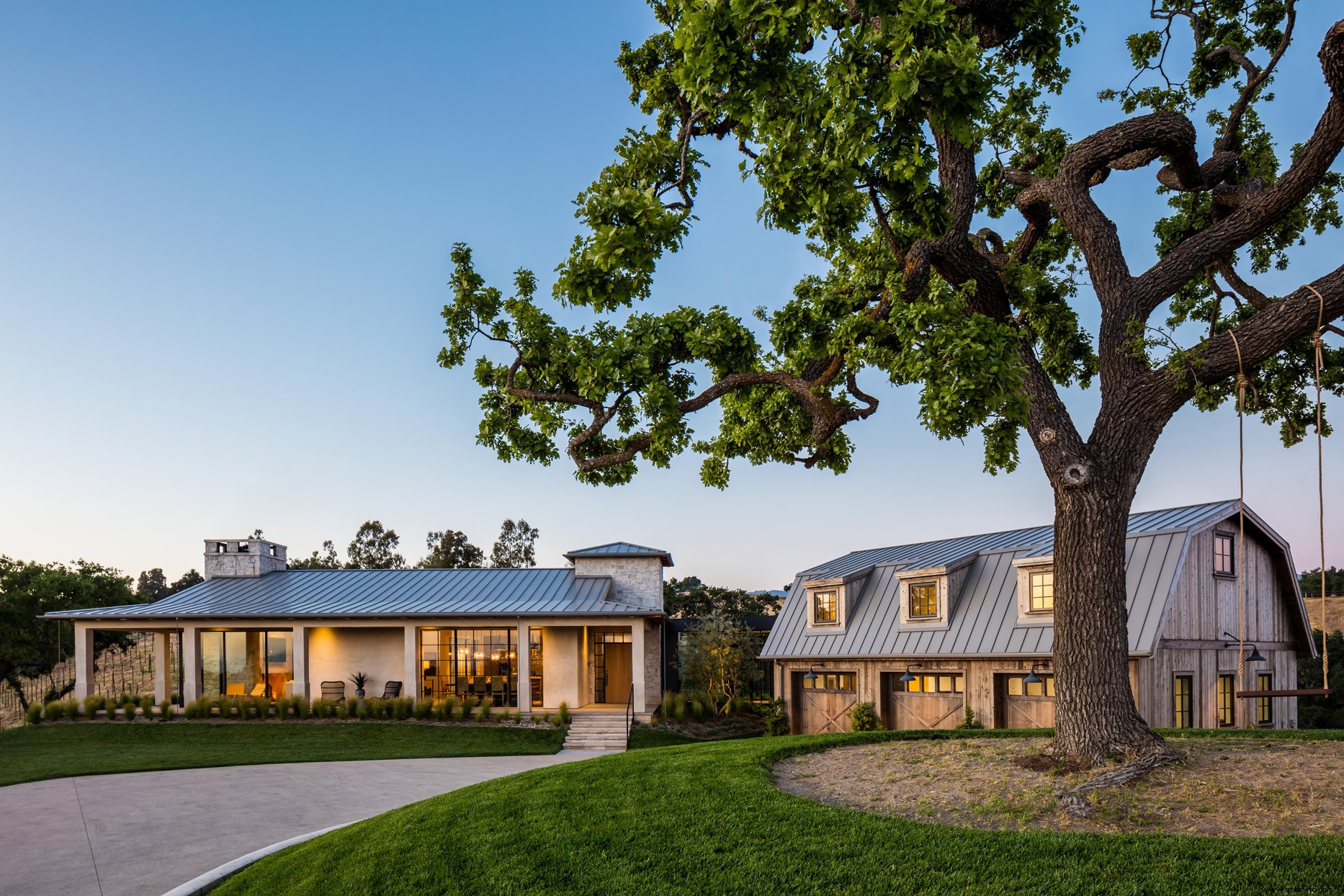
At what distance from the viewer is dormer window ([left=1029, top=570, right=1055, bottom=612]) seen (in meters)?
16.0

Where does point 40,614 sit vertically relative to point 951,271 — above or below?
below

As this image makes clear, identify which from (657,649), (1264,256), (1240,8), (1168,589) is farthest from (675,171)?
(657,649)

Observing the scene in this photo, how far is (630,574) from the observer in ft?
81.5

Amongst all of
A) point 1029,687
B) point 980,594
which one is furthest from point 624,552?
point 1029,687

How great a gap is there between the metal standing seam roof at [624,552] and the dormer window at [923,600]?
8289 millimetres

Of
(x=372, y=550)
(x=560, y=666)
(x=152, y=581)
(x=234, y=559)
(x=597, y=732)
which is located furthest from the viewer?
(x=152, y=581)

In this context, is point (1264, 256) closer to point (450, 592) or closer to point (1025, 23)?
point (1025, 23)

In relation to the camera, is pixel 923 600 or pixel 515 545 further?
pixel 515 545

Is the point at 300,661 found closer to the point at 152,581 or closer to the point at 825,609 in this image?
the point at 825,609

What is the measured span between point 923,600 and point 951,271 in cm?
1297

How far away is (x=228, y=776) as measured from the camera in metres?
14.3


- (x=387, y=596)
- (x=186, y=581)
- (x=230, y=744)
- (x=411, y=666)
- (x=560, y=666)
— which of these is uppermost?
(x=387, y=596)

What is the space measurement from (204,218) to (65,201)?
99.9 inches

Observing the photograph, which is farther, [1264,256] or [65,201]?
[65,201]
